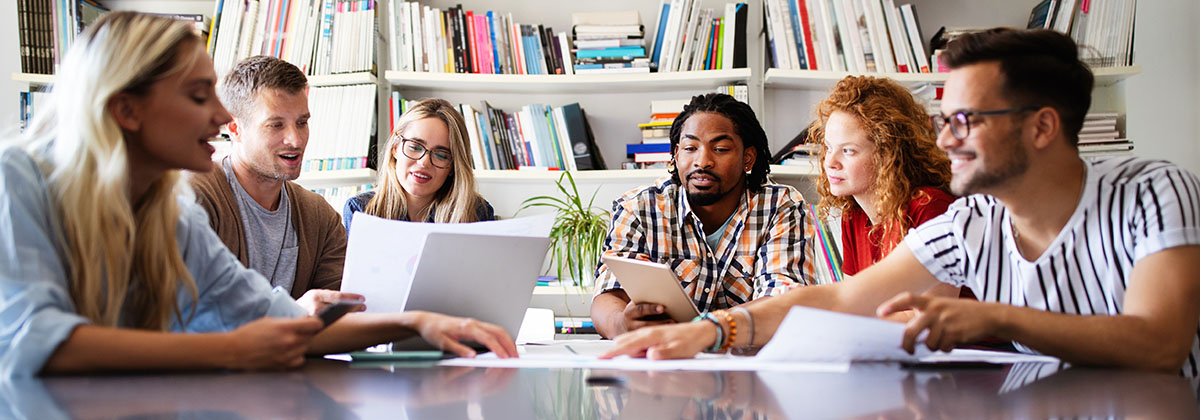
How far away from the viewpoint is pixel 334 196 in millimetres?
3258

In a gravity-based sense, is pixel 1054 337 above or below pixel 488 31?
below

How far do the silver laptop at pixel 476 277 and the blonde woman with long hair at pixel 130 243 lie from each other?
0.13m

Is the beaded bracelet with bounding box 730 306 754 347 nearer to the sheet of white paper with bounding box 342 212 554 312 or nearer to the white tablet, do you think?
the white tablet

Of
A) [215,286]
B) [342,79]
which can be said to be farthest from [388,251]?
[342,79]

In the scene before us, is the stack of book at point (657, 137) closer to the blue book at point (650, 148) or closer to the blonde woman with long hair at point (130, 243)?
the blue book at point (650, 148)

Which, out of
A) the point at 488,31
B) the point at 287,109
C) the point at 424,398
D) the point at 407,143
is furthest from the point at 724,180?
the point at 424,398

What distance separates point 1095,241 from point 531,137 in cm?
228

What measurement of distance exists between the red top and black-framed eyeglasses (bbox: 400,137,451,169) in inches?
46.6

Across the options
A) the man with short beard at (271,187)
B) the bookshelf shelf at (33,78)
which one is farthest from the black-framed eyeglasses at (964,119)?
the bookshelf shelf at (33,78)

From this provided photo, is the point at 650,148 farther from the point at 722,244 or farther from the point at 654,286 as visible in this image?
the point at 654,286

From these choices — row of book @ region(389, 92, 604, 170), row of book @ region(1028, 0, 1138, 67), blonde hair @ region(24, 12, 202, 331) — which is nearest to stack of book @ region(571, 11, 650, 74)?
row of book @ region(389, 92, 604, 170)

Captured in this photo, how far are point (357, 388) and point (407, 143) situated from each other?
5.43 ft

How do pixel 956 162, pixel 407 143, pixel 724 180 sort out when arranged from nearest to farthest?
1. pixel 956 162
2. pixel 724 180
3. pixel 407 143

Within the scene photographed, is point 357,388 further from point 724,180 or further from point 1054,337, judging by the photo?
point 724,180
